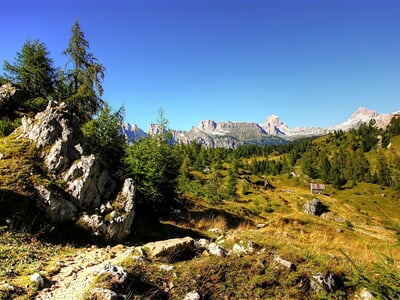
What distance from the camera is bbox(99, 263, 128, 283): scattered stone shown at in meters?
6.68

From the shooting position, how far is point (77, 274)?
7129 mm

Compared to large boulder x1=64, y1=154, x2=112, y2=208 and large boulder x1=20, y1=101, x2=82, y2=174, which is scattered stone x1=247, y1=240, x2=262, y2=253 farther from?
large boulder x1=20, y1=101, x2=82, y2=174

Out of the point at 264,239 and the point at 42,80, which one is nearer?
the point at 264,239

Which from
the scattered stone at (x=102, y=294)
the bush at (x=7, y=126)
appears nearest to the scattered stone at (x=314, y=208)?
the bush at (x=7, y=126)

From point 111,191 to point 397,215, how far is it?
114m

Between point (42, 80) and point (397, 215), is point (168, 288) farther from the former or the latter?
point (397, 215)

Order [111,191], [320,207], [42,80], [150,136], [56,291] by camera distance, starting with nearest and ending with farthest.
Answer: [56,291] < [111,191] < [150,136] < [42,80] < [320,207]

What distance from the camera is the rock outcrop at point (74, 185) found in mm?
11381

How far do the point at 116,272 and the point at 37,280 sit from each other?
1863 millimetres

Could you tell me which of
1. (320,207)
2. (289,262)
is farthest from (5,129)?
(320,207)

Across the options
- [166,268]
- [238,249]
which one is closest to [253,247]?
[238,249]

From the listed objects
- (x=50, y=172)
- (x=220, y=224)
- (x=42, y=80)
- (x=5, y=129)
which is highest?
(x=42, y=80)

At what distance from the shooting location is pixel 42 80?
75.2 feet

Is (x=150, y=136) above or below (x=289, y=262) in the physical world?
above
